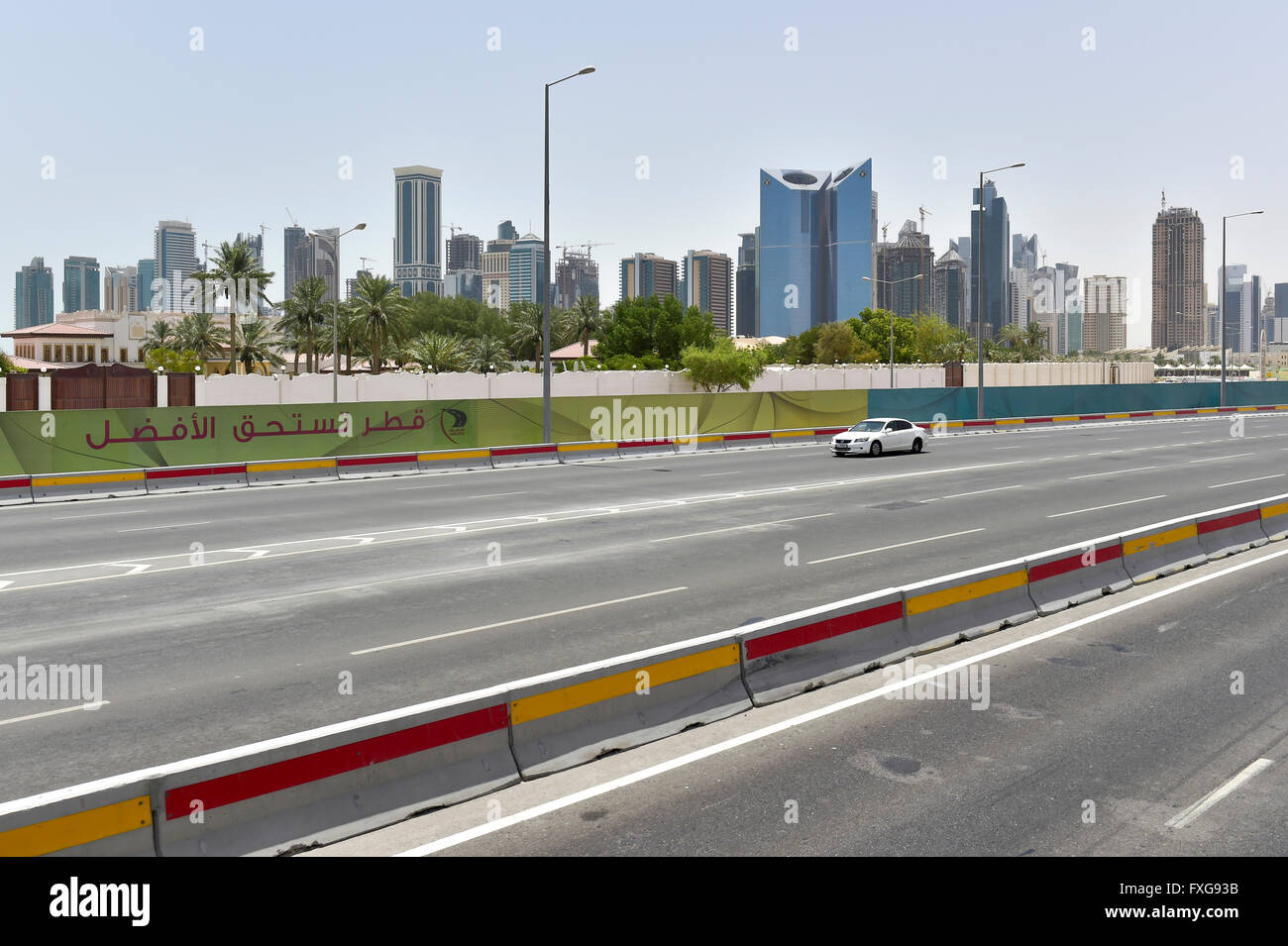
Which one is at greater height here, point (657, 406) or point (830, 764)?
point (657, 406)

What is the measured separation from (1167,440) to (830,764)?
4228cm

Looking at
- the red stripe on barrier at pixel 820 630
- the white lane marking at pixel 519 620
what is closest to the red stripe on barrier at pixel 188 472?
the white lane marking at pixel 519 620

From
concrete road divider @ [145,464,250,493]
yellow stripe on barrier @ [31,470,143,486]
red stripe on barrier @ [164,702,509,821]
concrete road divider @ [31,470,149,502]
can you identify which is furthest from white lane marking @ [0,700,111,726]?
concrete road divider @ [145,464,250,493]

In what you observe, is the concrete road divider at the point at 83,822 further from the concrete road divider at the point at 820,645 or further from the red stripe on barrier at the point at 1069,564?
the red stripe on barrier at the point at 1069,564

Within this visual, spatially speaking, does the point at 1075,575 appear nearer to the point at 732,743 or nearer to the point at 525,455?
the point at 732,743

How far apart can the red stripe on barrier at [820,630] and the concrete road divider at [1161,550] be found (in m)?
5.62

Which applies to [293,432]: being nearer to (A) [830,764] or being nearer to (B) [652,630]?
(B) [652,630]

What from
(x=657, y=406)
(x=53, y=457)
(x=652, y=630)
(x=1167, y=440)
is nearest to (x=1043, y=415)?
(x=1167, y=440)

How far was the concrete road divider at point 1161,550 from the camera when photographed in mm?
15289

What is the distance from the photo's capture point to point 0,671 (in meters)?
10.7

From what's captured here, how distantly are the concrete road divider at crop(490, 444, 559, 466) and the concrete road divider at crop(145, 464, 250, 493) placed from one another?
8.14 m

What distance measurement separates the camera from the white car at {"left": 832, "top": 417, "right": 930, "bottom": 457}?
3762 cm

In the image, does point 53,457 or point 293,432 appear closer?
point 53,457

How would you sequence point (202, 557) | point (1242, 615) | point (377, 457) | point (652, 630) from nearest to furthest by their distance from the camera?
1. point (652, 630)
2. point (1242, 615)
3. point (202, 557)
4. point (377, 457)
